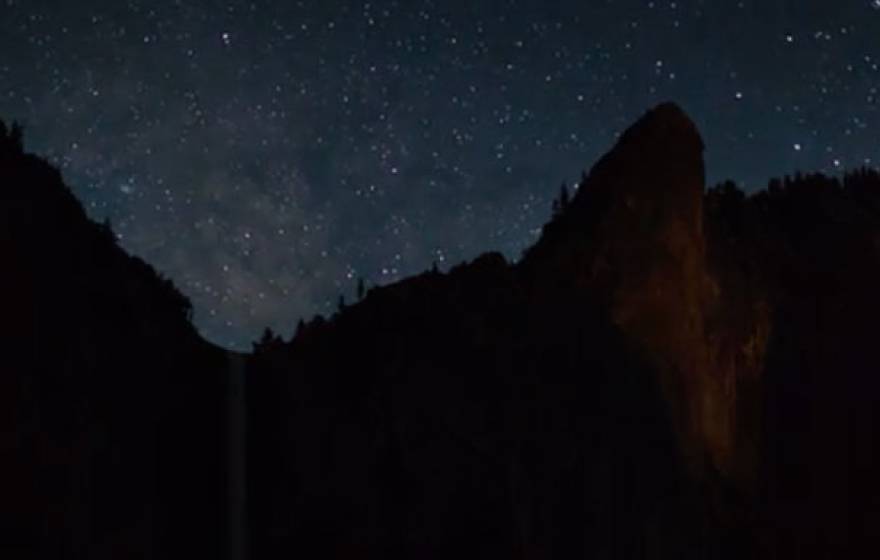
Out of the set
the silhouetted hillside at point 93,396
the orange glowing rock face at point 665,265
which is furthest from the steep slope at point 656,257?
the silhouetted hillside at point 93,396

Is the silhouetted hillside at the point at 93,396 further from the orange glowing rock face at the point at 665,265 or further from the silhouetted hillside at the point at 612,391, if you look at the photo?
the orange glowing rock face at the point at 665,265

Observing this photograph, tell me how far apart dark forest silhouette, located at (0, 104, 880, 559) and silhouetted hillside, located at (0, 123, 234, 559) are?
0.03 metres

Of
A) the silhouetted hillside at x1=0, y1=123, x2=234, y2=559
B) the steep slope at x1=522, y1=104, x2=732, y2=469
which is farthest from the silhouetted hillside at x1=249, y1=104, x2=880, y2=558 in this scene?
the silhouetted hillside at x1=0, y1=123, x2=234, y2=559

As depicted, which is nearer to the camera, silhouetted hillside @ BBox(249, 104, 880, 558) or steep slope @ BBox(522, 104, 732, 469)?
silhouetted hillside @ BBox(249, 104, 880, 558)

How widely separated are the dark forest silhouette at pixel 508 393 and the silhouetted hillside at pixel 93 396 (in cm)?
3

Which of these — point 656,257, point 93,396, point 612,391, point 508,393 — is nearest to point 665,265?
point 656,257

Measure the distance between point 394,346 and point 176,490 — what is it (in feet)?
13.0

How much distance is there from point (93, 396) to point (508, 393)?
6.41 meters

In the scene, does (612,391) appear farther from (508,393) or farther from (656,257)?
(656,257)

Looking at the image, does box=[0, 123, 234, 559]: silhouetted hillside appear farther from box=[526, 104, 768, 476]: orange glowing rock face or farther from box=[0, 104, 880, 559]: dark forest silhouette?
box=[526, 104, 768, 476]: orange glowing rock face

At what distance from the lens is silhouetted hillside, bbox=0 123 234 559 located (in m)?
12.5

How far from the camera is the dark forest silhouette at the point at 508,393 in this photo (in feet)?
43.9

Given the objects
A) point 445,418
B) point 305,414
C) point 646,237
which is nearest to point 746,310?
point 646,237

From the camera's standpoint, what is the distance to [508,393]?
17.2m
